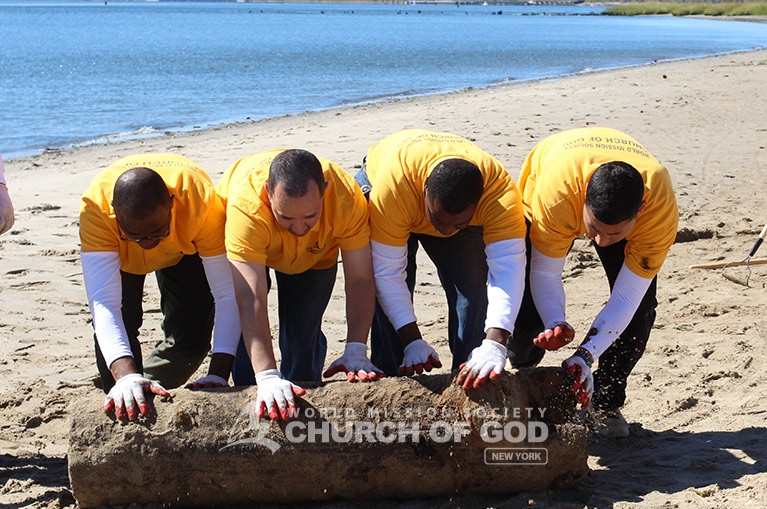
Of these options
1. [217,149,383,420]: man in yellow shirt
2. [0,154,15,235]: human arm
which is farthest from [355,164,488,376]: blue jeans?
[0,154,15,235]: human arm

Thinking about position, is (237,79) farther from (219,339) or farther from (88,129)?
(219,339)

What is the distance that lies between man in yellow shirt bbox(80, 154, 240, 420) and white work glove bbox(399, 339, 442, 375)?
827mm

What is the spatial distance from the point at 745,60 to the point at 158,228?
94.4 ft

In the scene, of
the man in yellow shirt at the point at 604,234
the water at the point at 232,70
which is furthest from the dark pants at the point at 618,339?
the water at the point at 232,70

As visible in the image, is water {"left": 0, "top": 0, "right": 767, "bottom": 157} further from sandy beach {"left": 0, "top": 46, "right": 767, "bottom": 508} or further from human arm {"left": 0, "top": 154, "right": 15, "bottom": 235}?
human arm {"left": 0, "top": 154, "right": 15, "bottom": 235}

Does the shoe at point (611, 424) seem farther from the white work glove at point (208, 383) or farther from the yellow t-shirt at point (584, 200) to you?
the white work glove at point (208, 383)

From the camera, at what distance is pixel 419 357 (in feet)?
13.0

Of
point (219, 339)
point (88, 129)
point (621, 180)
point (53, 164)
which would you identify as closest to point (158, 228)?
point (219, 339)

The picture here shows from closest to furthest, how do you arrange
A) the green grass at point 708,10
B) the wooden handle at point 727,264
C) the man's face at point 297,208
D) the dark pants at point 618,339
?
the man's face at point 297,208 → the dark pants at point 618,339 → the wooden handle at point 727,264 → the green grass at point 708,10

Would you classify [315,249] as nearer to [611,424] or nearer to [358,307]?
[358,307]

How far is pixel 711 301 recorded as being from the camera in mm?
6098

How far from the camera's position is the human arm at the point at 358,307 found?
154 inches

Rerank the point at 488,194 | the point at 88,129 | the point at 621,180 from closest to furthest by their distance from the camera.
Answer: the point at 621,180 < the point at 488,194 < the point at 88,129

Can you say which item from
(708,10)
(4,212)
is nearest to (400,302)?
(4,212)
